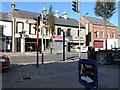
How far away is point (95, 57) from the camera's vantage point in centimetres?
2041

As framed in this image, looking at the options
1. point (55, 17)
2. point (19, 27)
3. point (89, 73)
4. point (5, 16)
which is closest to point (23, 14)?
point (19, 27)

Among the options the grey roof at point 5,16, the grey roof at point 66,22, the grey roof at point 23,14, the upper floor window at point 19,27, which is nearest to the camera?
the grey roof at point 5,16

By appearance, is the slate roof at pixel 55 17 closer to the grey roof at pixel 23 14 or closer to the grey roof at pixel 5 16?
the grey roof at pixel 23 14

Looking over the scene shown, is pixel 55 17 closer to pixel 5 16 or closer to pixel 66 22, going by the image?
pixel 66 22

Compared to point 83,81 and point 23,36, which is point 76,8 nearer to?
point 83,81

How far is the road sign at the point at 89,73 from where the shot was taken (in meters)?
6.06

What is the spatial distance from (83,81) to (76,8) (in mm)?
11233

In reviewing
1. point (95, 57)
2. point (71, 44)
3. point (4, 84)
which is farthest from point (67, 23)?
point (4, 84)

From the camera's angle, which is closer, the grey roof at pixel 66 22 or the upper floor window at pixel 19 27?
the upper floor window at pixel 19 27

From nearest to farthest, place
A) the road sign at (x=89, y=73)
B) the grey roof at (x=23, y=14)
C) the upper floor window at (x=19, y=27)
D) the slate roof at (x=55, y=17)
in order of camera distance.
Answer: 1. the road sign at (x=89, y=73)
2. the upper floor window at (x=19, y=27)
3. the grey roof at (x=23, y=14)
4. the slate roof at (x=55, y=17)

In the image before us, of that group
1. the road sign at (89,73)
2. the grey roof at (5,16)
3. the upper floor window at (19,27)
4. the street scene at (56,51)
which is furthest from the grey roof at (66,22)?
the road sign at (89,73)

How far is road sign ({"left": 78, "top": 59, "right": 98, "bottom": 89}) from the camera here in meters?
6.06

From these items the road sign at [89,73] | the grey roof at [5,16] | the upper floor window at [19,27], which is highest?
the grey roof at [5,16]

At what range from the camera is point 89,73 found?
6.32 meters
